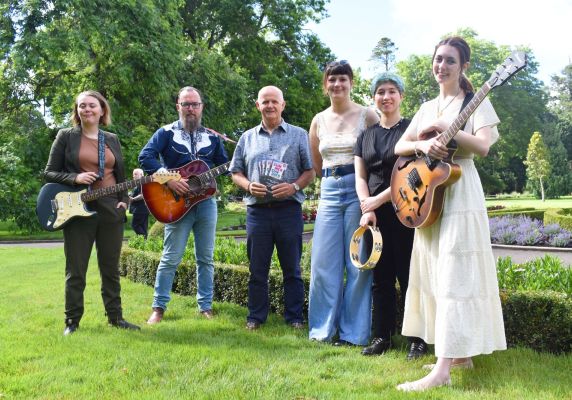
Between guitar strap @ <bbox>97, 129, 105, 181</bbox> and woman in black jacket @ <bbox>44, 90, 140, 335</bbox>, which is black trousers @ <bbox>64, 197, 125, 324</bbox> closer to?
woman in black jacket @ <bbox>44, 90, 140, 335</bbox>

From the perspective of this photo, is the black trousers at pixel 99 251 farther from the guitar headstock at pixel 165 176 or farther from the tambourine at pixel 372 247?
the tambourine at pixel 372 247

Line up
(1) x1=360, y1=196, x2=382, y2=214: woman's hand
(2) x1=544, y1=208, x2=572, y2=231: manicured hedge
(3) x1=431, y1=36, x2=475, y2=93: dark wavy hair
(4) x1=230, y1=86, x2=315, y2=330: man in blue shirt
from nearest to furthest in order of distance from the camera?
1. (3) x1=431, y1=36, x2=475, y2=93: dark wavy hair
2. (1) x1=360, y1=196, x2=382, y2=214: woman's hand
3. (4) x1=230, y1=86, x2=315, y2=330: man in blue shirt
4. (2) x1=544, y1=208, x2=572, y2=231: manicured hedge

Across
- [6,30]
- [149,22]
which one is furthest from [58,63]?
[149,22]

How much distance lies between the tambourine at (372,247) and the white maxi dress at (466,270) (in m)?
0.49

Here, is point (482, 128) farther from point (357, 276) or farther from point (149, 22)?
point (149, 22)

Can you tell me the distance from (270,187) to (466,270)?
203cm

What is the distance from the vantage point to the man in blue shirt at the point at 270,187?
499 centimetres

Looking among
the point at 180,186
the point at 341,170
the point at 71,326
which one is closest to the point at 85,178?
the point at 180,186

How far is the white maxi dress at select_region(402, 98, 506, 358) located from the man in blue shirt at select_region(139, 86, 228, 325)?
2.66 meters

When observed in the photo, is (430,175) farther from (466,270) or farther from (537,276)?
(537,276)

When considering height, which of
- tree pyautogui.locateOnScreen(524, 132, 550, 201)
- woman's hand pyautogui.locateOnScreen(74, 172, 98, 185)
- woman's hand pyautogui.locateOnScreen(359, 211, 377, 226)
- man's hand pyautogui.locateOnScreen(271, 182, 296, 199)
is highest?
tree pyautogui.locateOnScreen(524, 132, 550, 201)

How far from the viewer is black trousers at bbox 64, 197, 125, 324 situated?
197 inches

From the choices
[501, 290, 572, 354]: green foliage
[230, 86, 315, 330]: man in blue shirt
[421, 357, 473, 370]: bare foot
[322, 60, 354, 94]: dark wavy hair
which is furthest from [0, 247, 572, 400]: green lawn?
[322, 60, 354, 94]: dark wavy hair

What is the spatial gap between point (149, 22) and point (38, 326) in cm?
1446
